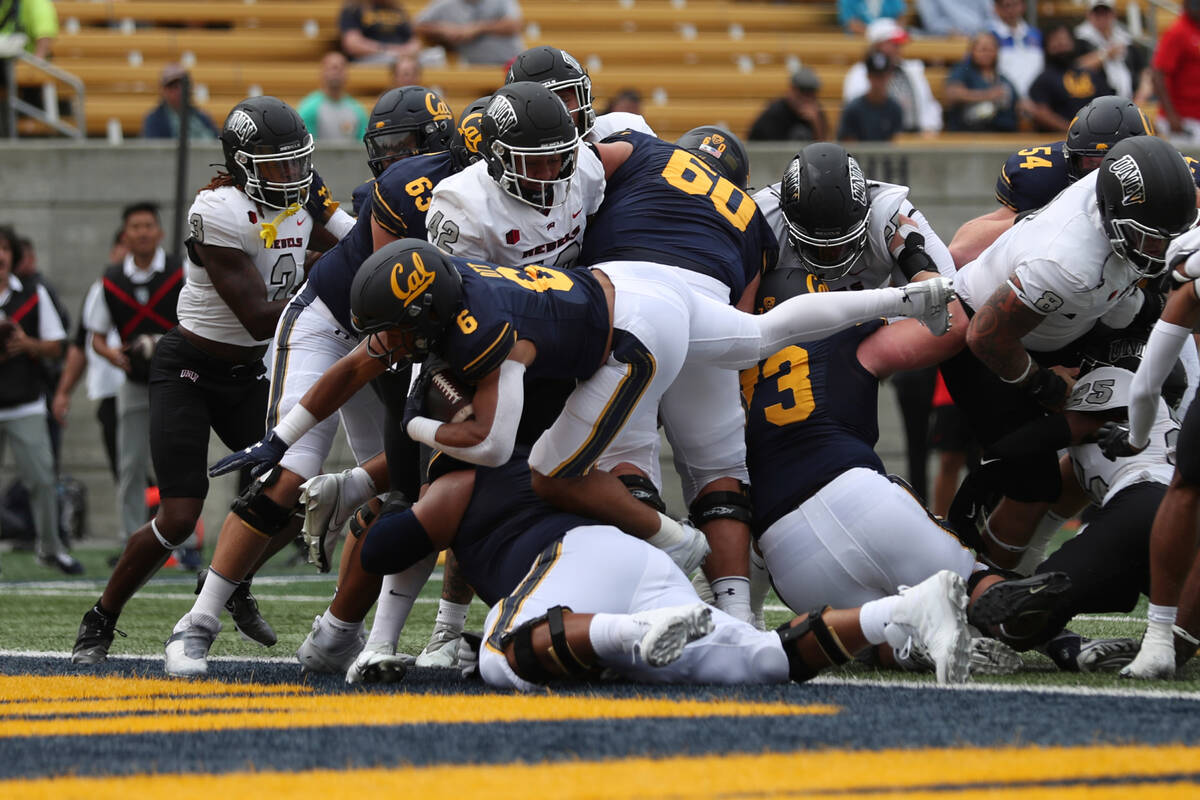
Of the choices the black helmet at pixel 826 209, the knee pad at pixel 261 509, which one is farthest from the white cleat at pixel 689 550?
the knee pad at pixel 261 509

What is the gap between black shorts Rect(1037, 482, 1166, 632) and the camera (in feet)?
14.3

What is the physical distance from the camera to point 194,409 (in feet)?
17.8

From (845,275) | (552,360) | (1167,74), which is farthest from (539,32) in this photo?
(552,360)

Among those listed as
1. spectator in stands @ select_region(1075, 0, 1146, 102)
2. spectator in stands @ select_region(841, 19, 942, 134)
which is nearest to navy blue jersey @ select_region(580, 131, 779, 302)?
spectator in stands @ select_region(841, 19, 942, 134)

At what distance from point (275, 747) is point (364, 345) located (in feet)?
5.07

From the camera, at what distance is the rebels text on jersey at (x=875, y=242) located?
4984mm

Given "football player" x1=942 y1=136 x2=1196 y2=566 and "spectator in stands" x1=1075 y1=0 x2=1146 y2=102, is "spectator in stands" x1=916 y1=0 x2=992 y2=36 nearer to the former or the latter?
"spectator in stands" x1=1075 y1=0 x2=1146 y2=102

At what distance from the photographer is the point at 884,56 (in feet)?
37.0

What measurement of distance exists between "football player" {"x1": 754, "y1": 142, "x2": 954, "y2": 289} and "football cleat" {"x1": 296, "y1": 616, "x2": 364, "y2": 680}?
1701mm

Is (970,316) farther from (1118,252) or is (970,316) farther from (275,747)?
(275,747)

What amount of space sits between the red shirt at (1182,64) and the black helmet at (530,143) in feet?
24.6

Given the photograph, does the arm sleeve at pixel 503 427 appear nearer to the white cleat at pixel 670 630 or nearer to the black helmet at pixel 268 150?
the white cleat at pixel 670 630

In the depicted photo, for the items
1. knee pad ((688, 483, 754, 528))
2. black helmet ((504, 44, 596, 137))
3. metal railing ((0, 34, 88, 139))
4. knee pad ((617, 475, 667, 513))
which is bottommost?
metal railing ((0, 34, 88, 139))

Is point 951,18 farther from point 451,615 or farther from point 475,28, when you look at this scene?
point 451,615
